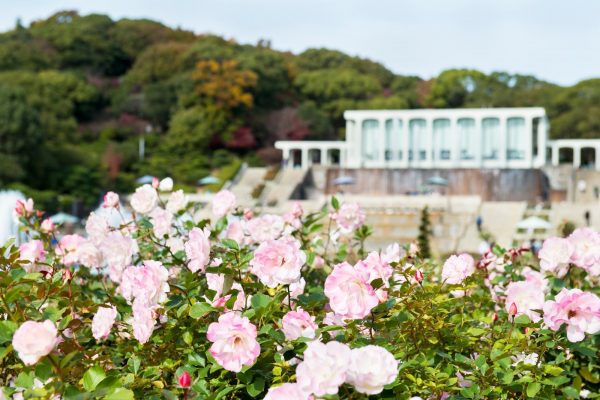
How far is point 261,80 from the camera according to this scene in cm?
5166

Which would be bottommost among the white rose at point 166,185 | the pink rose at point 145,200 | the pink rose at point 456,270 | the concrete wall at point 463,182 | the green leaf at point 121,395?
the concrete wall at point 463,182

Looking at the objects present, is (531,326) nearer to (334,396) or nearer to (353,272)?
(353,272)

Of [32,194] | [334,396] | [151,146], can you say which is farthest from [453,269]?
[151,146]

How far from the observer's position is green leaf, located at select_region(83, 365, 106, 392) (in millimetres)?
2301

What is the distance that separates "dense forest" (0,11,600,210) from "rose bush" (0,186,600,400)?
108 ft

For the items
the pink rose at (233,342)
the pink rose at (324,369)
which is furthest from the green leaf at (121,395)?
the pink rose at (324,369)

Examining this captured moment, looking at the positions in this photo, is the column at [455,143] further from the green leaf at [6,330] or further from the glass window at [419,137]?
the green leaf at [6,330]

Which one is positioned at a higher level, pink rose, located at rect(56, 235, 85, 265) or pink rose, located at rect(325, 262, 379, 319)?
pink rose, located at rect(325, 262, 379, 319)

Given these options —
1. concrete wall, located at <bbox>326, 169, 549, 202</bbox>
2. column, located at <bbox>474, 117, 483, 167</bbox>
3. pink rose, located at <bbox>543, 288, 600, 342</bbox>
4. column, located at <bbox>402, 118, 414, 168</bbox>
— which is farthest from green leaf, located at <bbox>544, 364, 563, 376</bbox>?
column, located at <bbox>402, 118, 414, 168</bbox>

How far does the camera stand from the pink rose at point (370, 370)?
6.81ft

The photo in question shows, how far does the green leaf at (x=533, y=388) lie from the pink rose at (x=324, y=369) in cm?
98

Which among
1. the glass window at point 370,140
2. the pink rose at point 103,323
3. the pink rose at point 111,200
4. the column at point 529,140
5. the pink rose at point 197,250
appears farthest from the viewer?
the glass window at point 370,140

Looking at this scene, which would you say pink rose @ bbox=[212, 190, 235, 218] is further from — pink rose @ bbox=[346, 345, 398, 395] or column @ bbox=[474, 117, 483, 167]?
column @ bbox=[474, 117, 483, 167]

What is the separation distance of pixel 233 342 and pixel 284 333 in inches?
9.8
